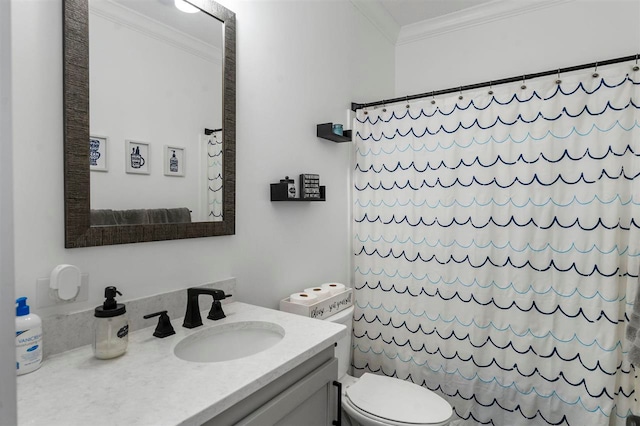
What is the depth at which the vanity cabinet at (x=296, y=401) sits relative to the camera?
34.0 inches

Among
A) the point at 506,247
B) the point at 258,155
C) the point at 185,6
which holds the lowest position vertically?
the point at 506,247

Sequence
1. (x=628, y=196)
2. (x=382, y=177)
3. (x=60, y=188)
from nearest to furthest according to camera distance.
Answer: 1. (x=60, y=188)
2. (x=628, y=196)
3. (x=382, y=177)

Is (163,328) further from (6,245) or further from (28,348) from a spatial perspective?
(6,245)

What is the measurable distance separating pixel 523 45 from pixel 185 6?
2.17m

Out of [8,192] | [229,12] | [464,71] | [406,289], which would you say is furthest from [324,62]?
[8,192]

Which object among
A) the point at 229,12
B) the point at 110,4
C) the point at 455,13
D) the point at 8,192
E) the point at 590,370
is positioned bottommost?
the point at 590,370

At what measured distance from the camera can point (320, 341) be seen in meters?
1.10

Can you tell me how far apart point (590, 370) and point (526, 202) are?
0.81 meters

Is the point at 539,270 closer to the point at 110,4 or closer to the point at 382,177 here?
the point at 382,177

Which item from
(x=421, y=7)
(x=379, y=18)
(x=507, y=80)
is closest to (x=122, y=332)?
(x=507, y=80)

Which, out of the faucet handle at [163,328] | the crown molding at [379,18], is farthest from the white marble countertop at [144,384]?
the crown molding at [379,18]

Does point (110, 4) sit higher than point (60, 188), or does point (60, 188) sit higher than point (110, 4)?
point (110, 4)

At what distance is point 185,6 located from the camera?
4.37ft

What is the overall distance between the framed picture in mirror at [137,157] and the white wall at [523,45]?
217 centimetres
